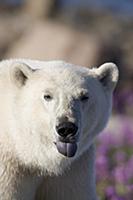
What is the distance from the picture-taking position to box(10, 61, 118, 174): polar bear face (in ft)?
16.9

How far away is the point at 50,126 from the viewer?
17.1ft

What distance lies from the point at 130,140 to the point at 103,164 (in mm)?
1963

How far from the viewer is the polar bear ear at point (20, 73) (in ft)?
18.1

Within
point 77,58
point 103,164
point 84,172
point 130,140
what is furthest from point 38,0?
point 84,172

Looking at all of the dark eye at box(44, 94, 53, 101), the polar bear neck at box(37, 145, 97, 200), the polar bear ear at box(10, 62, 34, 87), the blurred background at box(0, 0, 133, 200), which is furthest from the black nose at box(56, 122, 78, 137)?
the blurred background at box(0, 0, 133, 200)

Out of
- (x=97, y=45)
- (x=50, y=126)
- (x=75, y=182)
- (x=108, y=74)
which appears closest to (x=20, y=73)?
(x=50, y=126)

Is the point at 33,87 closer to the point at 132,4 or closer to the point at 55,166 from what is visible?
the point at 55,166

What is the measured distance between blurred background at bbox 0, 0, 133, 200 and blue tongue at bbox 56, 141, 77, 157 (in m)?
1.78

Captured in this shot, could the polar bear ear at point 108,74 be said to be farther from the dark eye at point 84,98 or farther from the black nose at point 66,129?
the black nose at point 66,129

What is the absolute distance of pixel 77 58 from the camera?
55.8 ft

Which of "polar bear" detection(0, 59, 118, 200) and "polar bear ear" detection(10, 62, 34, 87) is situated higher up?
"polar bear ear" detection(10, 62, 34, 87)

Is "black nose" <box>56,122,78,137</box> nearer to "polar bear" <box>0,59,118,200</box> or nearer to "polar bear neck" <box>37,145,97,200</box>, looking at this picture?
"polar bear" <box>0,59,118,200</box>

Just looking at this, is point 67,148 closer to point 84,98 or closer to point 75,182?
point 84,98

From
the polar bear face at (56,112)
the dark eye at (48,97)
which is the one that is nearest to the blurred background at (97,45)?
the polar bear face at (56,112)
